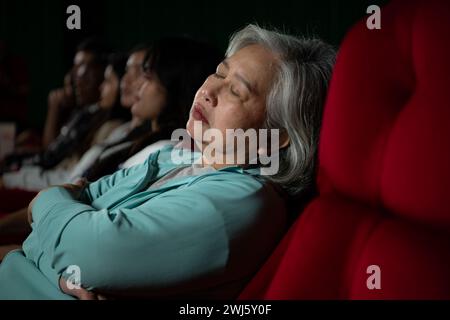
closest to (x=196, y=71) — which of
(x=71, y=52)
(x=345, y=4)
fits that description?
(x=345, y=4)

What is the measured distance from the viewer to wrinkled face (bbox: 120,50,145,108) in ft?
7.62

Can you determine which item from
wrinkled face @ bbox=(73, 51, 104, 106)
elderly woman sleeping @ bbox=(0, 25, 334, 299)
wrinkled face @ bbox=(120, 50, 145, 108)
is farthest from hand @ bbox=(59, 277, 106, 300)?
wrinkled face @ bbox=(73, 51, 104, 106)

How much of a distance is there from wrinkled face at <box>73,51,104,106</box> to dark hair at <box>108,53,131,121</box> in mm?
342

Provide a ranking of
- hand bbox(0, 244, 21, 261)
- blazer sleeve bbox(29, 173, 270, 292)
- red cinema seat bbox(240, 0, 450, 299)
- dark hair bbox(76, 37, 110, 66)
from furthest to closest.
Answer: dark hair bbox(76, 37, 110, 66) → hand bbox(0, 244, 21, 261) → blazer sleeve bbox(29, 173, 270, 292) → red cinema seat bbox(240, 0, 450, 299)

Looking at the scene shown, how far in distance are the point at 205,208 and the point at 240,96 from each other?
273 mm

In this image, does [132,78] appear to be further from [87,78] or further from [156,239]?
[156,239]

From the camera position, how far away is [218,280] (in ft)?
3.27

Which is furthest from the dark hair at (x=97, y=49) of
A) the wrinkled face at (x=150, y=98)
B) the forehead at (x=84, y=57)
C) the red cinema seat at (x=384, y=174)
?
the red cinema seat at (x=384, y=174)

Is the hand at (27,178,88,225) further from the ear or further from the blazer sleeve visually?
the ear

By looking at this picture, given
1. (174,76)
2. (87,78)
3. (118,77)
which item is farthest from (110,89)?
(174,76)

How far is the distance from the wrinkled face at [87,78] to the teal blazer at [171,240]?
2.37 meters

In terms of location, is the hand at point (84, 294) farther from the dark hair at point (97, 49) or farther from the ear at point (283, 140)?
the dark hair at point (97, 49)

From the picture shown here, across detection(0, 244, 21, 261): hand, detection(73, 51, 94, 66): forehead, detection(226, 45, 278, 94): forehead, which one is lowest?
detection(0, 244, 21, 261): hand

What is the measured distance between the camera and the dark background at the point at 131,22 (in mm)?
2311
